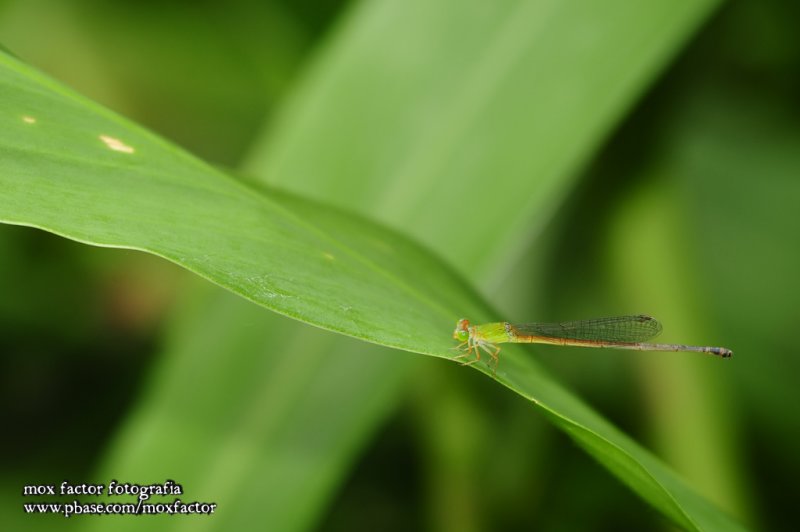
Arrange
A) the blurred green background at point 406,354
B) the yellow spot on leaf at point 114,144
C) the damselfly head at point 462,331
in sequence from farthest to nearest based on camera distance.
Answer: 1. the blurred green background at point 406,354
2. the damselfly head at point 462,331
3. the yellow spot on leaf at point 114,144

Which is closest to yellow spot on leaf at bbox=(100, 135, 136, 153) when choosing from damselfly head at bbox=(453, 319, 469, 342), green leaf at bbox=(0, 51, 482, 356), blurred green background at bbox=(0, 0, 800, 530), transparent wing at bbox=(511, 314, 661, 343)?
green leaf at bbox=(0, 51, 482, 356)

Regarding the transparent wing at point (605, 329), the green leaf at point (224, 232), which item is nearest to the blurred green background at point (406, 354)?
the transparent wing at point (605, 329)

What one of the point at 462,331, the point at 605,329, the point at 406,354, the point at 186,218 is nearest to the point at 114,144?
the point at 186,218

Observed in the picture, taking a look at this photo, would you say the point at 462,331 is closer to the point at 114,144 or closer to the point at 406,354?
the point at 406,354

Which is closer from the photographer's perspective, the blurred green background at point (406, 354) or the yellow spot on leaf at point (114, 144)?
the yellow spot on leaf at point (114, 144)

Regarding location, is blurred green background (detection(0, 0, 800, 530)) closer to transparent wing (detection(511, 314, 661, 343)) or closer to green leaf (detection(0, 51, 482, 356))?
transparent wing (detection(511, 314, 661, 343))

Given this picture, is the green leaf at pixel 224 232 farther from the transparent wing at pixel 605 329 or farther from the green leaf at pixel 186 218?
the transparent wing at pixel 605 329

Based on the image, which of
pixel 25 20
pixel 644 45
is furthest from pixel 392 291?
pixel 25 20
